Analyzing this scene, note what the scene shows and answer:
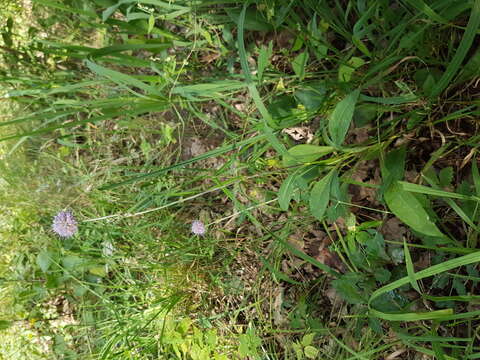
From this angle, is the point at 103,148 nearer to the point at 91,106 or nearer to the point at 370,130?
the point at 91,106

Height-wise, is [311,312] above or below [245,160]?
below

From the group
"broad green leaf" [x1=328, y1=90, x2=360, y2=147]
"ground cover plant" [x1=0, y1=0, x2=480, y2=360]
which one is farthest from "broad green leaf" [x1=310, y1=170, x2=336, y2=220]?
"broad green leaf" [x1=328, y1=90, x2=360, y2=147]

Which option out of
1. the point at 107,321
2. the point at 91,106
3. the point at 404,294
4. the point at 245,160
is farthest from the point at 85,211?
the point at 404,294

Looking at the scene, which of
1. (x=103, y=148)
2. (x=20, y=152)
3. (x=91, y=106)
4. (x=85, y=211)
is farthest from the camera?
(x=20, y=152)

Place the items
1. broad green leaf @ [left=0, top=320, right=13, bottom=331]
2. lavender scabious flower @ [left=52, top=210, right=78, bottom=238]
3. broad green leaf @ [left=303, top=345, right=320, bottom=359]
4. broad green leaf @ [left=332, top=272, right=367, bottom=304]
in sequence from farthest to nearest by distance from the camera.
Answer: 1. broad green leaf @ [left=0, top=320, right=13, bottom=331]
2. lavender scabious flower @ [left=52, top=210, right=78, bottom=238]
3. broad green leaf @ [left=303, top=345, right=320, bottom=359]
4. broad green leaf @ [left=332, top=272, right=367, bottom=304]

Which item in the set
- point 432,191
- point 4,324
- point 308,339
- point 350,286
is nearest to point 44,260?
point 4,324

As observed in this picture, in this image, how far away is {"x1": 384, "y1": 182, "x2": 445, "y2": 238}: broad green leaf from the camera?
917mm

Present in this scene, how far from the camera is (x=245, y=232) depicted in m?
1.54

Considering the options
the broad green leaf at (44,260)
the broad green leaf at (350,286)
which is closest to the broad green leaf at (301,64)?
the broad green leaf at (350,286)

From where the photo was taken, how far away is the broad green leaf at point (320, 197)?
105 cm

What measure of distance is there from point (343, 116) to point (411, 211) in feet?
0.87

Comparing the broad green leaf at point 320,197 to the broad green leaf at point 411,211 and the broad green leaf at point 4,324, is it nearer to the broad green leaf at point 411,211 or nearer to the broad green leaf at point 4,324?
the broad green leaf at point 411,211

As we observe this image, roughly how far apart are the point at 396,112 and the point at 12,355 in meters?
2.14

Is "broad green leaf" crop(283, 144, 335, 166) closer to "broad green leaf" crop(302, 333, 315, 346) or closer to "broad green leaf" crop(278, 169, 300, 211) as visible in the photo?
"broad green leaf" crop(278, 169, 300, 211)
